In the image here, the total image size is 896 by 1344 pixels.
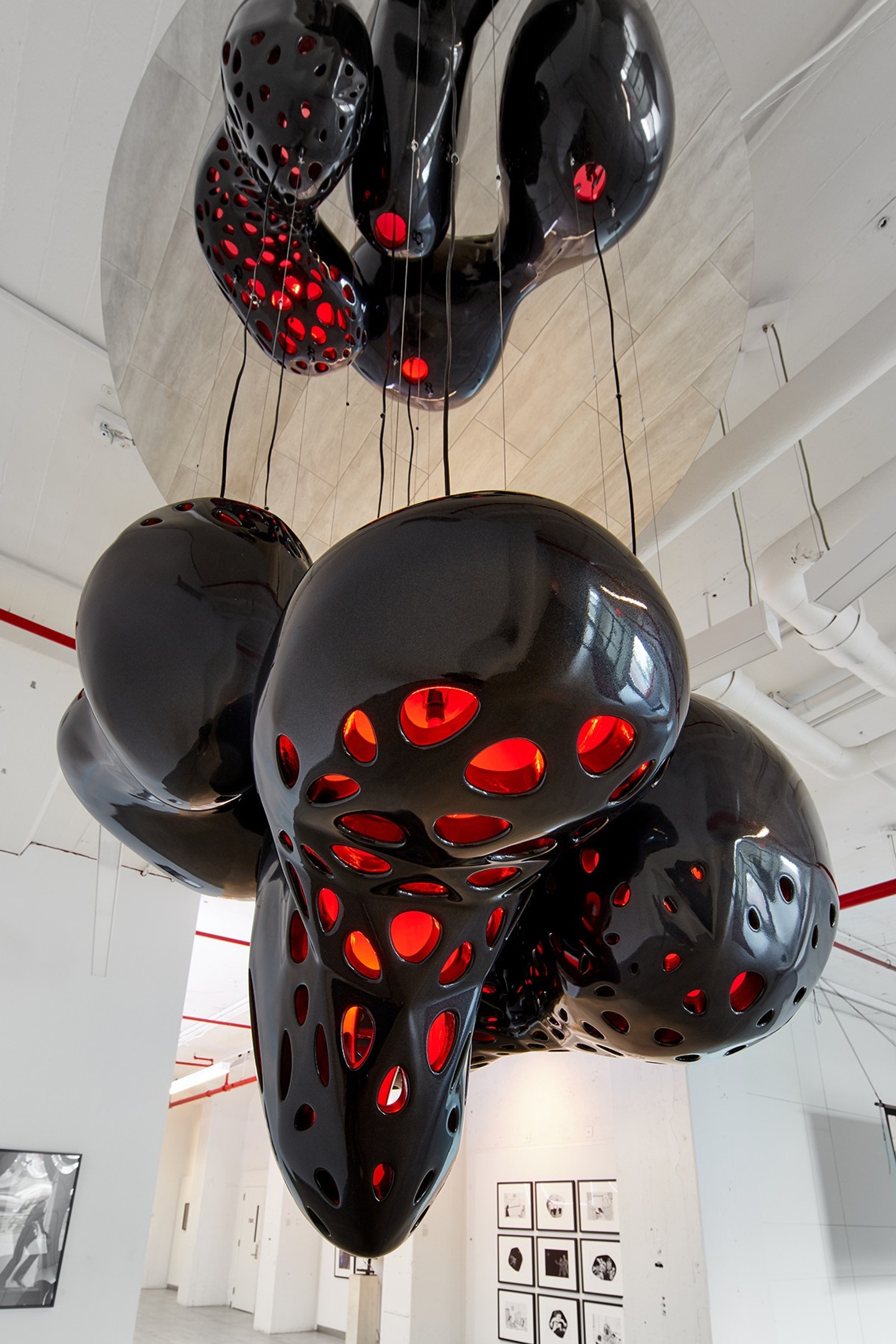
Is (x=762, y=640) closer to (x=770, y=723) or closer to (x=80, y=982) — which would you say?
(x=770, y=723)

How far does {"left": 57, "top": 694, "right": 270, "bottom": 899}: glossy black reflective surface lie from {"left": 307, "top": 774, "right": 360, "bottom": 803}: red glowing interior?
0.74ft

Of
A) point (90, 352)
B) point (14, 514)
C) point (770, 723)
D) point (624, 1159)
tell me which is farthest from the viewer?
point (624, 1159)

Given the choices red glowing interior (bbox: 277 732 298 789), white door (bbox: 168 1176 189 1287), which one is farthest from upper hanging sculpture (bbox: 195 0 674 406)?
white door (bbox: 168 1176 189 1287)

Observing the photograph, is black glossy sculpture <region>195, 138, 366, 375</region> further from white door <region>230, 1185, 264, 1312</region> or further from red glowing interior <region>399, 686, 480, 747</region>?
white door <region>230, 1185, 264, 1312</region>

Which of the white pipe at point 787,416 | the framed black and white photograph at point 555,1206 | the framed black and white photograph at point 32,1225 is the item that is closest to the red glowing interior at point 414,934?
the white pipe at point 787,416

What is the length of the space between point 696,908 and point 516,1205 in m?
7.79

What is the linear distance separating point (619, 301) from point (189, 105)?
58cm

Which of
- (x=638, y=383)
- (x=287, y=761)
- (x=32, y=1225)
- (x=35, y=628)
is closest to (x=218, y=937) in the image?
(x=32, y=1225)

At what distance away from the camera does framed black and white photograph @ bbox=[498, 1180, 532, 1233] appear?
22.8 feet

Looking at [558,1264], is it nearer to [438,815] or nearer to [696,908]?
[696,908]

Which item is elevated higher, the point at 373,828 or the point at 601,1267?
the point at 373,828

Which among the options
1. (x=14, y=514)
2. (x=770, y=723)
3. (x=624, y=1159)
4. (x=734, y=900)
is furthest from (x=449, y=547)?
(x=624, y=1159)

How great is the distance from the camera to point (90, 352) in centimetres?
266

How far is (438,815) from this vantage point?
396mm
